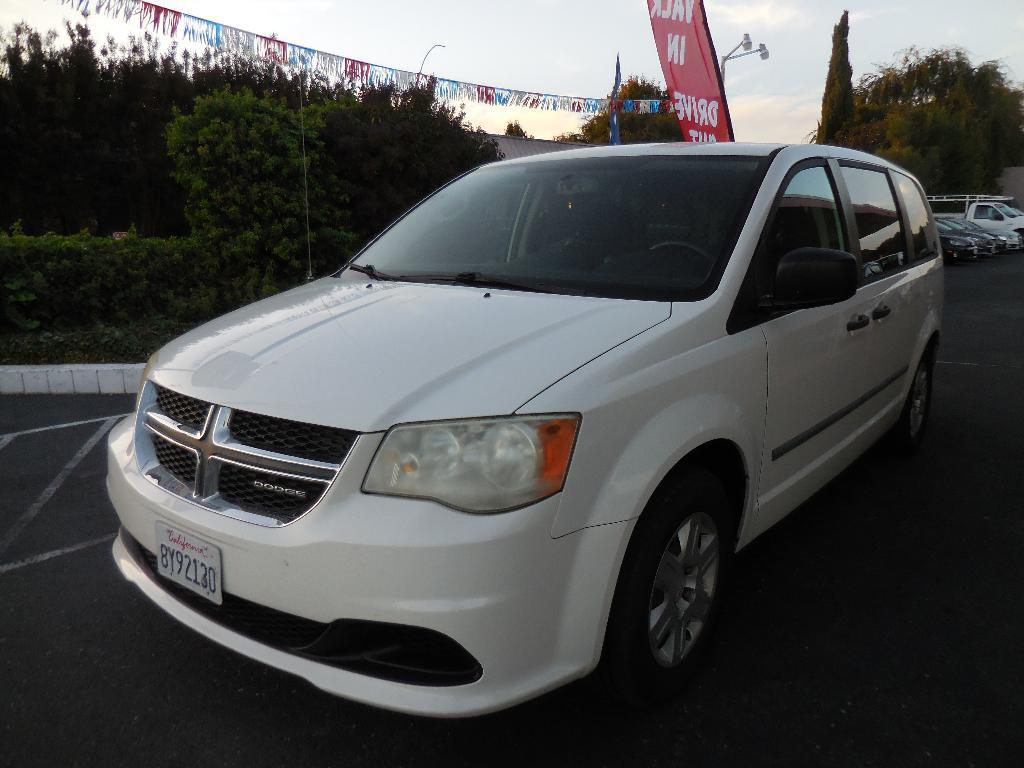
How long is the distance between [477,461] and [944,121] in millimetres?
44162

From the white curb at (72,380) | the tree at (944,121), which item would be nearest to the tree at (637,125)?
the tree at (944,121)

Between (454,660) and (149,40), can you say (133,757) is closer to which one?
(454,660)

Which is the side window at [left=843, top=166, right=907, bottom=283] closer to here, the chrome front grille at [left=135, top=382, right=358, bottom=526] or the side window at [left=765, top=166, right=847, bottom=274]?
the side window at [left=765, top=166, right=847, bottom=274]

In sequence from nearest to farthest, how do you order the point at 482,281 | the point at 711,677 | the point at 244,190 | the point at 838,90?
the point at 711,677 → the point at 482,281 → the point at 244,190 → the point at 838,90

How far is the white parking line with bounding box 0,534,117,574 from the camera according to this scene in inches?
134

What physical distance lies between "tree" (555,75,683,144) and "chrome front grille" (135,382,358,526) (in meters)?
36.3

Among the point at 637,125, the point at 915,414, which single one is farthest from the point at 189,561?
the point at 637,125

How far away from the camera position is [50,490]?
436 cm

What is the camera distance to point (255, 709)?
94.6 inches

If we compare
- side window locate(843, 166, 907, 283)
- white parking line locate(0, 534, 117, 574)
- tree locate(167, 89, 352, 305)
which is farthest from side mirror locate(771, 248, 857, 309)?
tree locate(167, 89, 352, 305)

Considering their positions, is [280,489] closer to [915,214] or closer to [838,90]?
[915,214]

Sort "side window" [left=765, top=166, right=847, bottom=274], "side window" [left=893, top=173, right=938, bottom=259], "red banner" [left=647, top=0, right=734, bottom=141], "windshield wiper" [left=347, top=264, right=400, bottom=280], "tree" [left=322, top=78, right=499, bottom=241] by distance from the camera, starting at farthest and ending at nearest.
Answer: "red banner" [left=647, top=0, right=734, bottom=141], "tree" [left=322, top=78, right=499, bottom=241], "side window" [left=893, top=173, right=938, bottom=259], "windshield wiper" [left=347, top=264, right=400, bottom=280], "side window" [left=765, top=166, right=847, bottom=274]

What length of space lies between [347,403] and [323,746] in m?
0.98

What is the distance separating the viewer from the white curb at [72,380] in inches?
265
